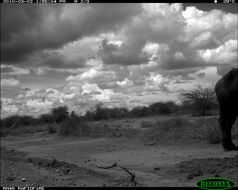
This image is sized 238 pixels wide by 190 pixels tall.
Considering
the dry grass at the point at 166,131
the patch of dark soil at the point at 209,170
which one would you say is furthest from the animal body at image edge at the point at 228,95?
the dry grass at the point at 166,131

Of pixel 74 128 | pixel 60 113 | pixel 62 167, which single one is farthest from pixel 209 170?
pixel 60 113

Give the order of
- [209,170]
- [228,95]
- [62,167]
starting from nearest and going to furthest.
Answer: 1. [228,95]
2. [209,170]
3. [62,167]

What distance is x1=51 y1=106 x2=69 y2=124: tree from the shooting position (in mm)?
39072

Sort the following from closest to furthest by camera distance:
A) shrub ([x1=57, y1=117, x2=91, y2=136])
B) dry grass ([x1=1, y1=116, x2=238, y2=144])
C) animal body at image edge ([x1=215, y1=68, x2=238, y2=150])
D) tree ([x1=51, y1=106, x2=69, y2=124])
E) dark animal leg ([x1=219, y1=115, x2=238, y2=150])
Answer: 1. animal body at image edge ([x1=215, y1=68, x2=238, y2=150])
2. dark animal leg ([x1=219, y1=115, x2=238, y2=150])
3. dry grass ([x1=1, y1=116, x2=238, y2=144])
4. shrub ([x1=57, y1=117, x2=91, y2=136])
5. tree ([x1=51, y1=106, x2=69, y2=124])

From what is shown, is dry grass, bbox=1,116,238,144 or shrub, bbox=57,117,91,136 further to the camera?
shrub, bbox=57,117,91,136

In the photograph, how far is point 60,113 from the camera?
41.6m

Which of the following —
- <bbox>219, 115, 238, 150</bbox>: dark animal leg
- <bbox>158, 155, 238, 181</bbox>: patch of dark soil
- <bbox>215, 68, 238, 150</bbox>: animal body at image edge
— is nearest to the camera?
<bbox>215, 68, 238, 150</bbox>: animal body at image edge

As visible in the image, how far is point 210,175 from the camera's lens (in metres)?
5.75

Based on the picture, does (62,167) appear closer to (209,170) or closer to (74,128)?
(209,170)

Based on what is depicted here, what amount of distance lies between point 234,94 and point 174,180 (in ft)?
8.33

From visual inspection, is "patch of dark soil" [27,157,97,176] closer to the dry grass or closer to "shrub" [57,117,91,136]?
the dry grass

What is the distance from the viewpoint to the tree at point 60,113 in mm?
39072

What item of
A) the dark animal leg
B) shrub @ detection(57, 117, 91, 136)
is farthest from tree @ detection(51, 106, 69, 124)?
the dark animal leg

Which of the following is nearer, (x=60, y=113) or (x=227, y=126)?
(x=227, y=126)
